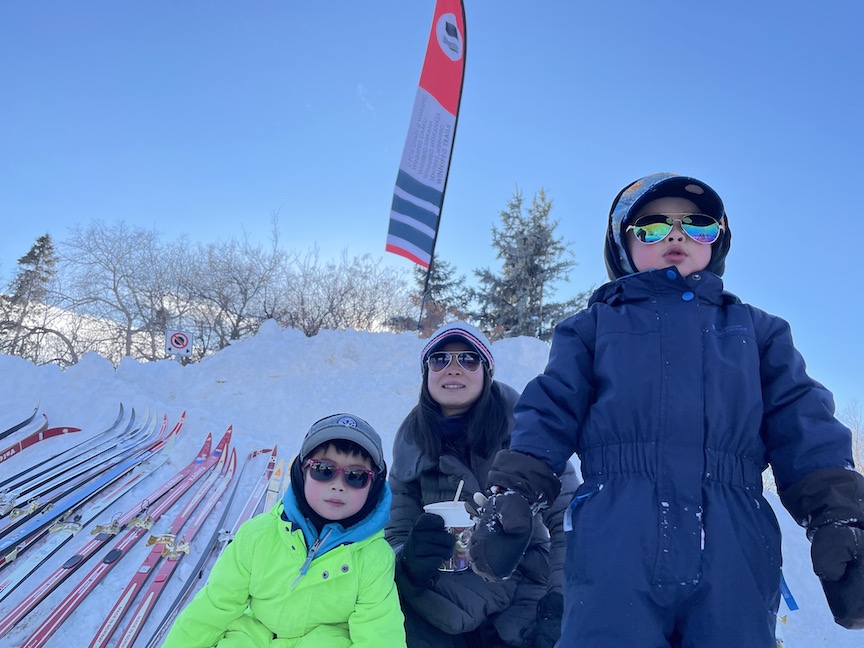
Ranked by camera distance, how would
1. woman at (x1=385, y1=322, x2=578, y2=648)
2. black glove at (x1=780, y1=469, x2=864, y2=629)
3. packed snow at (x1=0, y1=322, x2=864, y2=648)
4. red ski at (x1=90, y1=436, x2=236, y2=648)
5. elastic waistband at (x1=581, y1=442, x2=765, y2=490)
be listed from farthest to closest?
packed snow at (x1=0, y1=322, x2=864, y2=648) → red ski at (x1=90, y1=436, x2=236, y2=648) → woman at (x1=385, y1=322, x2=578, y2=648) → elastic waistband at (x1=581, y1=442, x2=765, y2=490) → black glove at (x1=780, y1=469, x2=864, y2=629)

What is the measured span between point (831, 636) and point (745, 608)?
4.14 m

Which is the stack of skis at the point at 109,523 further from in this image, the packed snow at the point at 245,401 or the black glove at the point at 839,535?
the black glove at the point at 839,535

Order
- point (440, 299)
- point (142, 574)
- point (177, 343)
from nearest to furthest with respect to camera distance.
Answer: point (142, 574) → point (177, 343) → point (440, 299)

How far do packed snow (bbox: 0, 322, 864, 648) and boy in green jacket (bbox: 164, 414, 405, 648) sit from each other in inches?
57.2

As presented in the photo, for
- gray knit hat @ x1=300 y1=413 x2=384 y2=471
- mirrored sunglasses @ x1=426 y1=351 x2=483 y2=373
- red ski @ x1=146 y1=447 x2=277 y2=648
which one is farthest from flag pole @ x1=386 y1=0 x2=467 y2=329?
gray knit hat @ x1=300 y1=413 x2=384 y2=471

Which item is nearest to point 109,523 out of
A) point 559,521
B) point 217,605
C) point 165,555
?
point 165,555

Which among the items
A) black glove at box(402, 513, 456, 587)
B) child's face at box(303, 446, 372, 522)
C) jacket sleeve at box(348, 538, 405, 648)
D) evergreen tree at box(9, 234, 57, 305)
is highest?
evergreen tree at box(9, 234, 57, 305)

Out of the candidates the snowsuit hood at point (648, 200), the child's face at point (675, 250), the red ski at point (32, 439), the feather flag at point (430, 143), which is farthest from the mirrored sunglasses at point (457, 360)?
the feather flag at point (430, 143)

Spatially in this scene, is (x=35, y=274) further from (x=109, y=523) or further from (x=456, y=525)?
(x=456, y=525)

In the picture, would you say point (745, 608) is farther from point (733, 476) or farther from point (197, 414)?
point (197, 414)

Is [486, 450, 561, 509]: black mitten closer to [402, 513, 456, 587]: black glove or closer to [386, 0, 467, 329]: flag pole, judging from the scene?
[402, 513, 456, 587]: black glove

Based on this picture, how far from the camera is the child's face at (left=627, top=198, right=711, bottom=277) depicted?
184 cm

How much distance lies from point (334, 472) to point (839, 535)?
1785 millimetres

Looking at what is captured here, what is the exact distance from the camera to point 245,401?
9.30 meters
